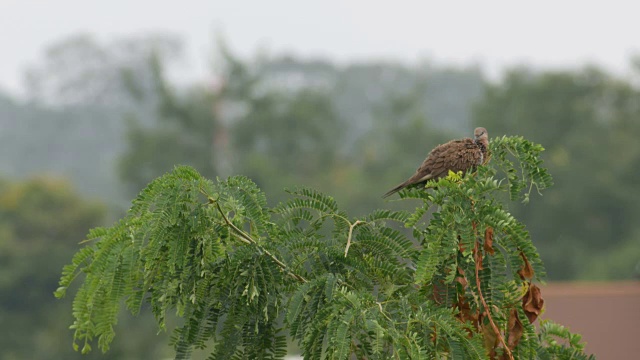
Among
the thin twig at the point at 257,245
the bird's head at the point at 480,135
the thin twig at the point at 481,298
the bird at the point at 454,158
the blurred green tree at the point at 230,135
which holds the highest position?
the blurred green tree at the point at 230,135

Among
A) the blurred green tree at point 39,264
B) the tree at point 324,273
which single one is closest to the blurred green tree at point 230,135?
the blurred green tree at point 39,264

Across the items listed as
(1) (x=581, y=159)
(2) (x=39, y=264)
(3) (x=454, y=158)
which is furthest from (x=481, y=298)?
(1) (x=581, y=159)

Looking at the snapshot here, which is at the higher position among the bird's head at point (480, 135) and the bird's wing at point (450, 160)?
the bird's head at point (480, 135)

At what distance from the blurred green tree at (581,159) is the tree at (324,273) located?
34863 mm

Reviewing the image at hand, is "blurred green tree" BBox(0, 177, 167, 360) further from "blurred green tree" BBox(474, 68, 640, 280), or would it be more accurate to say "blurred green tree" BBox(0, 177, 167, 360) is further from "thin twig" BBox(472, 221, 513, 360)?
"thin twig" BBox(472, 221, 513, 360)

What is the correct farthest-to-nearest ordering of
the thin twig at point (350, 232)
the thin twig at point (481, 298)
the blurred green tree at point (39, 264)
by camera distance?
1. the blurred green tree at point (39, 264)
2. the thin twig at point (350, 232)
3. the thin twig at point (481, 298)

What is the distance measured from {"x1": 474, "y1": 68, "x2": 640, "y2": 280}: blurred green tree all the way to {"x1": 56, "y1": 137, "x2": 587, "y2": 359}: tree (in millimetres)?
34863

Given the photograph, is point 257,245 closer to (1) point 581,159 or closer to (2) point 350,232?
(2) point 350,232

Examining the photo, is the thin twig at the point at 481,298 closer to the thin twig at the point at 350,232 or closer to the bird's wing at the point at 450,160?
the thin twig at the point at 350,232

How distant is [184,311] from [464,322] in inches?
39.6

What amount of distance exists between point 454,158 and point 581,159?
129 feet

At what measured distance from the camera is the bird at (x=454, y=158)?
4.86 meters

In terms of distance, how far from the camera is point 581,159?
43156mm

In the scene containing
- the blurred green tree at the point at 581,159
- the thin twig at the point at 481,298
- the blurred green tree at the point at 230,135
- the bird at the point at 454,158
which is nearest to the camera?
the thin twig at the point at 481,298
